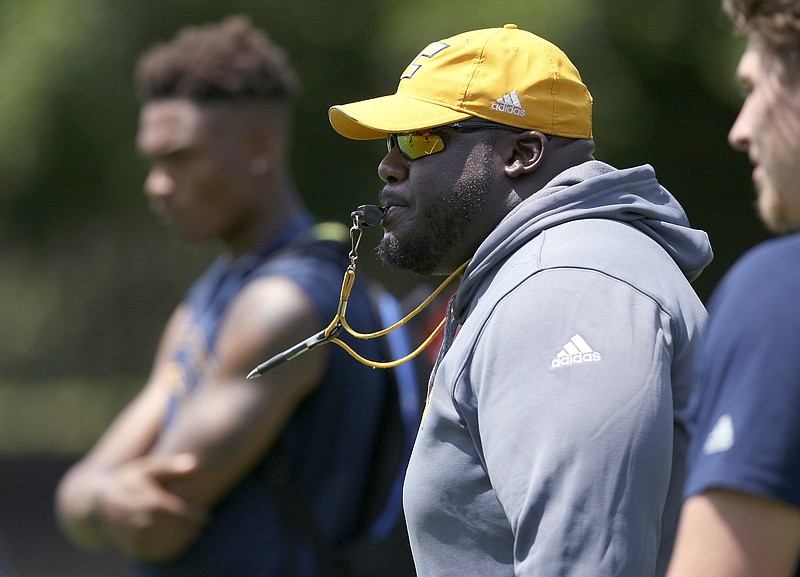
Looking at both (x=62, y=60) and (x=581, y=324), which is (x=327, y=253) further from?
(x=62, y=60)

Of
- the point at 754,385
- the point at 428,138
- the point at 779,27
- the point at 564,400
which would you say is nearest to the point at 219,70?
the point at 428,138

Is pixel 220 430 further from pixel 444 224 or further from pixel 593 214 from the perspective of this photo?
pixel 593 214

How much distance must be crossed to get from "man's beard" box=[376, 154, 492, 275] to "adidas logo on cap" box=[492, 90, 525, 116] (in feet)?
0.32

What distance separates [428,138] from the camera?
8.28 feet

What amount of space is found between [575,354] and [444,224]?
0.55 meters

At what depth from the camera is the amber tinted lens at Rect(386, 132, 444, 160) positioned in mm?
2523

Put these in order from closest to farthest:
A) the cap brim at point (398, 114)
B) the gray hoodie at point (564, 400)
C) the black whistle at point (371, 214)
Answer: the gray hoodie at point (564, 400) < the cap brim at point (398, 114) < the black whistle at point (371, 214)

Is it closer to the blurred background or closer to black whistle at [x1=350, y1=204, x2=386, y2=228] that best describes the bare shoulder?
black whistle at [x1=350, y1=204, x2=386, y2=228]

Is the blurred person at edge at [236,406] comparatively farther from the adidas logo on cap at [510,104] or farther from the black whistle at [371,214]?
the adidas logo on cap at [510,104]

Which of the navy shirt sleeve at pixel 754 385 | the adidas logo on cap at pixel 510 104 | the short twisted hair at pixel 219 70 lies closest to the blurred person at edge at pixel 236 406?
the short twisted hair at pixel 219 70

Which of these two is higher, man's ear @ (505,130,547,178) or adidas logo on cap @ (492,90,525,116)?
adidas logo on cap @ (492,90,525,116)

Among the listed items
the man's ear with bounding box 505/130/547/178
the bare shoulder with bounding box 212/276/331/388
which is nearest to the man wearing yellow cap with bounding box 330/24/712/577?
the man's ear with bounding box 505/130/547/178

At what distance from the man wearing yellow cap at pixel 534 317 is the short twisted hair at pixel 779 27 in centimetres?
54

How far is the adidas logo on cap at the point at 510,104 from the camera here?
2.48m
